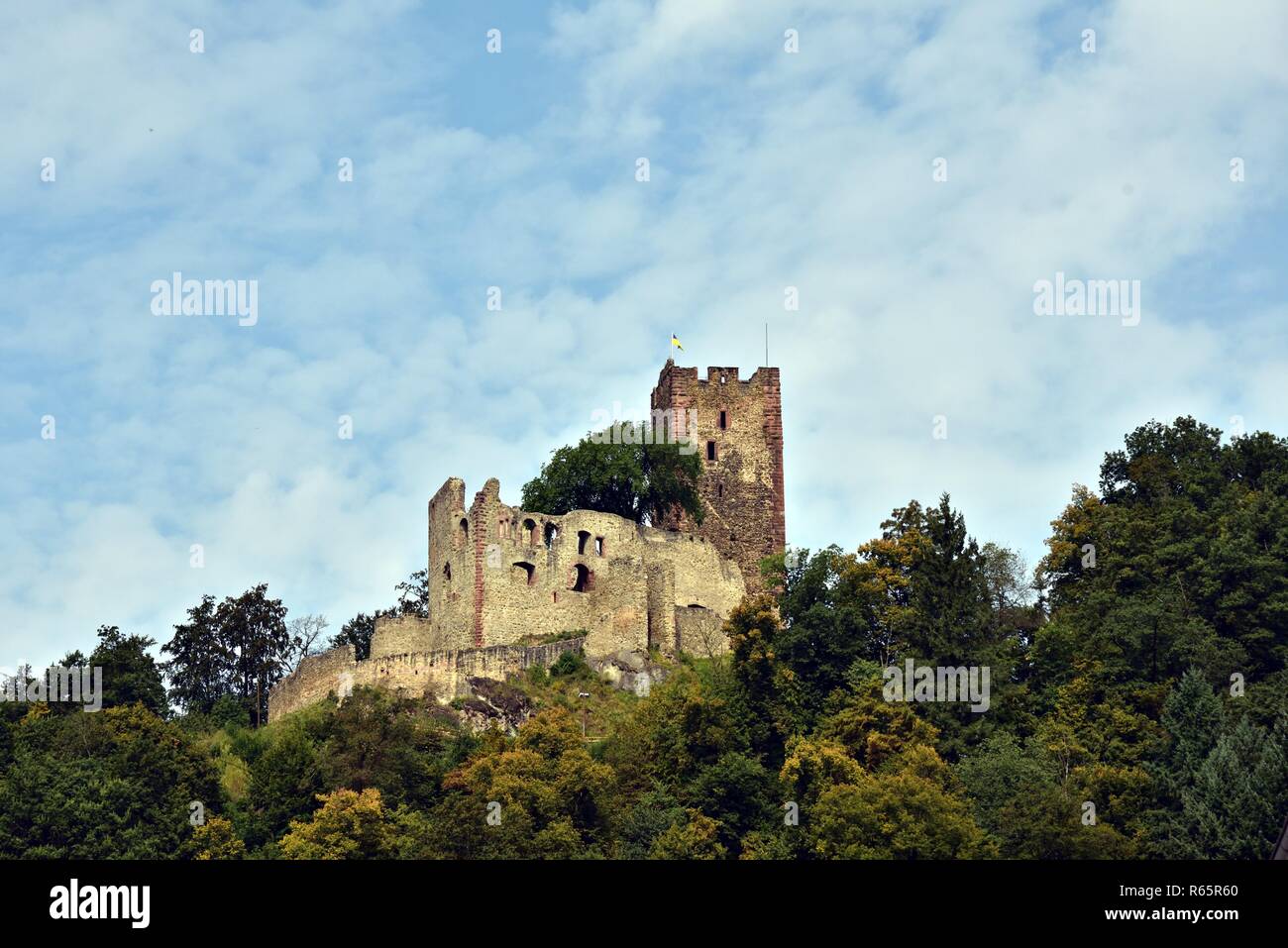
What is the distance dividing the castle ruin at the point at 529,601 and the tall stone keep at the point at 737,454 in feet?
11.9

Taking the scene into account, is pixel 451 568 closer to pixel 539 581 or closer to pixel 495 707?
pixel 539 581

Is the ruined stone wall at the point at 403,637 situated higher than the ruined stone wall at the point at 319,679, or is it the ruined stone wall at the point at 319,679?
the ruined stone wall at the point at 403,637

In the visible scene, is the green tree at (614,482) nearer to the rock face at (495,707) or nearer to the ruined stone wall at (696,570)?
the ruined stone wall at (696,570)

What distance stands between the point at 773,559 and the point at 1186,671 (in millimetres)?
17855

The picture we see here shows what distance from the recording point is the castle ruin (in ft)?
193

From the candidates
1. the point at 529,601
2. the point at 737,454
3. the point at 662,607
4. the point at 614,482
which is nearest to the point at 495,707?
the point at 529,601

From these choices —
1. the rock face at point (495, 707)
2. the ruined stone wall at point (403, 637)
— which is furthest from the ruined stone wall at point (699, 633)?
the ruined stone wall at point (403, 637)

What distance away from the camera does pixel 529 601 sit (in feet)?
204

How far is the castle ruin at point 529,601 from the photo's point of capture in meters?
58.8

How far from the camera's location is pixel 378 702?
56.8 meters

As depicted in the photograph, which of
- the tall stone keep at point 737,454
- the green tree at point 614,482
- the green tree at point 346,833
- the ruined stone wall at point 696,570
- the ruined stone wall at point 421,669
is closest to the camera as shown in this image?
the green tree at point 346,833

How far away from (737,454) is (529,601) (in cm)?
1414

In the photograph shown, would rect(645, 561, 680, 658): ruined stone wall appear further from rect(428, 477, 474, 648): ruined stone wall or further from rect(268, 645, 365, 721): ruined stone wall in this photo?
rect(268, 645, 365, 721): ruined stone wall
